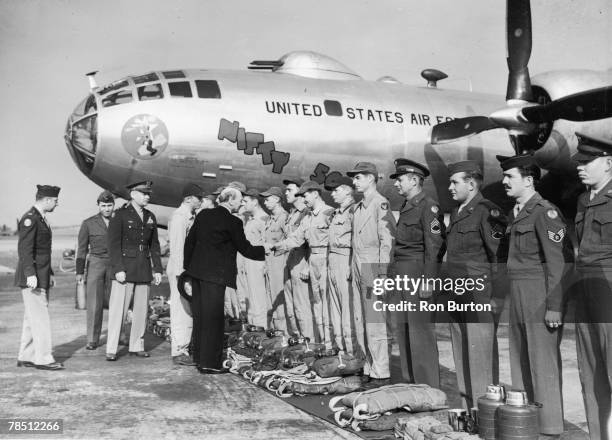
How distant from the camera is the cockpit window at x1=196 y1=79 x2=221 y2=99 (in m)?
10.1

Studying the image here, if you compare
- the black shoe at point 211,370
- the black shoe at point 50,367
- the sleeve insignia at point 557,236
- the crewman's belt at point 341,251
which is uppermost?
the sleeve insignia at point 557,236

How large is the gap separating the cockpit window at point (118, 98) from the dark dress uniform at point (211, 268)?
355 centimetres

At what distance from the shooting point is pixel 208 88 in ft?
33.3

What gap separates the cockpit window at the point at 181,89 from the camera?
9930 millimetres

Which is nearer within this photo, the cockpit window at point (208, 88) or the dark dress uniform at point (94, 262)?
the dark dress uniform at point (94, 262)

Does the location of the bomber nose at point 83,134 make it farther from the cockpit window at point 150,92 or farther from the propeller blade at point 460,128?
the propeller blade at point 460,128

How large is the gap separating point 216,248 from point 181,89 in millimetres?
4041

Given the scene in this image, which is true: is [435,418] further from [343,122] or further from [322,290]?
[343,122]

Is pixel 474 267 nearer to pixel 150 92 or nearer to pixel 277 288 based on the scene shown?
pixel 277 288

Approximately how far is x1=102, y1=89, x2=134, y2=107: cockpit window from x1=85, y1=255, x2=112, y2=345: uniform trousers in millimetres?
2396

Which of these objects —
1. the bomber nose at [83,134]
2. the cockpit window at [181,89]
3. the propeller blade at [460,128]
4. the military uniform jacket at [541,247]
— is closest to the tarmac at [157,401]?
the military uniform jacket at [541,247]

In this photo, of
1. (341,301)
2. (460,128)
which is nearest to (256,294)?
(341,301)

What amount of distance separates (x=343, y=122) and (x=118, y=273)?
482 centimetres

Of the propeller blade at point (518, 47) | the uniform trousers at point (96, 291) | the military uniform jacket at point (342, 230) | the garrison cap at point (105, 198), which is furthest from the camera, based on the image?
the garrison cap at point (105, 198)
